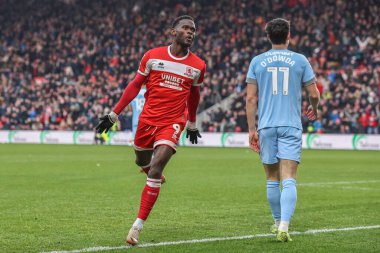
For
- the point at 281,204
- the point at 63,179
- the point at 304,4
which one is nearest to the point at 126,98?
the point at 281,204

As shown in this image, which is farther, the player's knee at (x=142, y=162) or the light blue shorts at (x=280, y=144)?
the player's knee at (x=142, y=162)

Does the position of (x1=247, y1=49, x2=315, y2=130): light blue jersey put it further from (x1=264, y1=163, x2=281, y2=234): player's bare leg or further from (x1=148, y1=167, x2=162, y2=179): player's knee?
(x1=148, y1=167, x2=162, y2=179): player's knee

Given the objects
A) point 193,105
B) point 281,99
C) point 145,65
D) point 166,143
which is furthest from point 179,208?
point 281,99

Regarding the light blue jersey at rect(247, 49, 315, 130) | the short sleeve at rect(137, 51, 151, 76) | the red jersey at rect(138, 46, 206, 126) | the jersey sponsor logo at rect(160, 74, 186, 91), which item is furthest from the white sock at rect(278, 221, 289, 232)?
the short sleeve at rect(137, 51, 151, 76)

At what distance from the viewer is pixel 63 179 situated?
56.3ft

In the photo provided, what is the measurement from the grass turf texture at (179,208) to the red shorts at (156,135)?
101cm

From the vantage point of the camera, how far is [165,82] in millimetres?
8547

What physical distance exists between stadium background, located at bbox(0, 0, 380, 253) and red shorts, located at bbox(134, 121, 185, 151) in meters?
1.01

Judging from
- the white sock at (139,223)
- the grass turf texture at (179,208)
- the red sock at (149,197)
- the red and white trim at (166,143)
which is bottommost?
the grass turf texture at (179,208)

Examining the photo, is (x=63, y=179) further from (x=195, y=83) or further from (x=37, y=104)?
(x=37, y=104)

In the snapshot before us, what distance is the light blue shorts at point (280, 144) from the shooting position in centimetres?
802

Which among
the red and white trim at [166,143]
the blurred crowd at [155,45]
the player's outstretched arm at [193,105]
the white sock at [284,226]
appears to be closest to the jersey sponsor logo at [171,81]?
the player's outstretched arm at [193,105]

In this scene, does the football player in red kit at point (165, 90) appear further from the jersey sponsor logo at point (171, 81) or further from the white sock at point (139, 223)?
the white sock at point (139, 223)

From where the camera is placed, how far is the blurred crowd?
3606 cm
